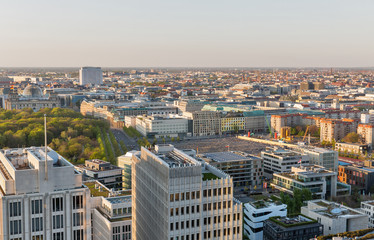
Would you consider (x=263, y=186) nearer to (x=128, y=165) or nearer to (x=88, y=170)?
(x=128, y=165)

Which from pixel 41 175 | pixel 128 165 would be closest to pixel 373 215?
pixel 128 165

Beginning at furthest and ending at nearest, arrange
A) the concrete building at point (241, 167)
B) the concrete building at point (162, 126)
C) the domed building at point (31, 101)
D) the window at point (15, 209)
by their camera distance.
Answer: the domed building at point (31, 101) → the concrete building at point (162, 126) → the concrete building at point (241, 167) → the window at point (15, 209)

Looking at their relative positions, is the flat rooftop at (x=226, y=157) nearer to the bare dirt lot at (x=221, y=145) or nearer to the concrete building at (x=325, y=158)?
the concrete building at (x=325, y=158)

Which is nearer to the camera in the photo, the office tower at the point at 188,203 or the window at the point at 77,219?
the window at the point at 77,219

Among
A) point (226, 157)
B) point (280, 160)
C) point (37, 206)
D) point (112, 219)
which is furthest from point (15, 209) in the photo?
point (280, 160)

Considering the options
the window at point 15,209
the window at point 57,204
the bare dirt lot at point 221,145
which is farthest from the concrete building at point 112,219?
the bare dirt lot at point 221,145
